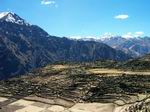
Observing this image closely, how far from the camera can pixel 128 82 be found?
6378 inches

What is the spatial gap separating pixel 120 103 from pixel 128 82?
140 ft

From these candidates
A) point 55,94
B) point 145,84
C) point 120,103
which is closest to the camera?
point 120,103

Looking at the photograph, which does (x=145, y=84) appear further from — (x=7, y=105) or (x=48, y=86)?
(x=7, y=105)

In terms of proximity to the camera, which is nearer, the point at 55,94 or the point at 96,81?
the point at 55,94

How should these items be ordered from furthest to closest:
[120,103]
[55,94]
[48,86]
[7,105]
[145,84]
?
[48,86] < [145,84] < [55,94] < [7,105] < [120,103]

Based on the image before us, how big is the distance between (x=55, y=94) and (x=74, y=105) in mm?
22816

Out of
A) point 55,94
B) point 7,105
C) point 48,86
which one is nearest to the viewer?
point 7,105

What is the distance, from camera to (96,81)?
562ft

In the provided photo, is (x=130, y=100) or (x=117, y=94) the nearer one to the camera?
(x=130, y=100)

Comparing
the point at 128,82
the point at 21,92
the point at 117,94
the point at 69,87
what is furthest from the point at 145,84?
the point at 21,92

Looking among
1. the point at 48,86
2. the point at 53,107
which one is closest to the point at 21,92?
the point at 48,86

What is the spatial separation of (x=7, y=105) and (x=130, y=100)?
4612cm

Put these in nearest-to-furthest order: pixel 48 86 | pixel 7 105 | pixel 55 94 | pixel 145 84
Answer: pixel 7 105
pixel 55 94
pixel 145 84
pixel 48 86

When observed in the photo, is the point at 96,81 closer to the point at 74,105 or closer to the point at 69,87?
the point at 69,87
